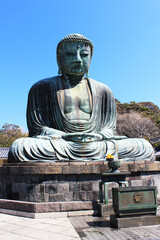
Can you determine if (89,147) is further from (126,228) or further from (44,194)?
(126,228)

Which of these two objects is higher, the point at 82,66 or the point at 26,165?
the point at 82,66

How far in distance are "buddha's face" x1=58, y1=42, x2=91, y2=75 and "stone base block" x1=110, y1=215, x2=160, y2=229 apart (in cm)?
509

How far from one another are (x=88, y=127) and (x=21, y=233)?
4058mm

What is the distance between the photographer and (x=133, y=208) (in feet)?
13.0

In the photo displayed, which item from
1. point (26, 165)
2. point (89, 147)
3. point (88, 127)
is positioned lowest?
point (26, 165)

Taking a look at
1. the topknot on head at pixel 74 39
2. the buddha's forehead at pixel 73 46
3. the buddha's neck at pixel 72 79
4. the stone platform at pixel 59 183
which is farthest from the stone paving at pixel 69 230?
the topknot on head at pixel 74 39

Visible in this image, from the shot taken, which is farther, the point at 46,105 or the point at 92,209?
the point at 46,105

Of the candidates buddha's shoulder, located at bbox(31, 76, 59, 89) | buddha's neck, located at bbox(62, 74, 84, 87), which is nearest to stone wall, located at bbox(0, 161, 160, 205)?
buddha's shoulder, located at bbox(31, 76, 59, 89)

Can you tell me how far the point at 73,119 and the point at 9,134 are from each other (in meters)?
27.5

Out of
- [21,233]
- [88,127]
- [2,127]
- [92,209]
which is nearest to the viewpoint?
[21,233]

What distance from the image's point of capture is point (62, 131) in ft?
23.2

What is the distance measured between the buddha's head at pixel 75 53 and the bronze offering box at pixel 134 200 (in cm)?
479

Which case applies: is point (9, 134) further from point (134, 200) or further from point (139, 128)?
point (134, 200)

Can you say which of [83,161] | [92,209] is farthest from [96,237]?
[83,161]
